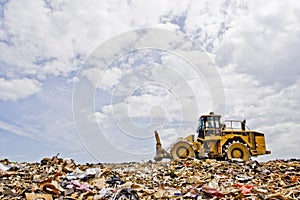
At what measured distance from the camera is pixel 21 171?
27.3 feet

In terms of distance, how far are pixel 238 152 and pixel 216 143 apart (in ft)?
3.74

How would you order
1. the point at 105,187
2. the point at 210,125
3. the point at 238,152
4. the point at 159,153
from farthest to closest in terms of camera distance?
the point at 159,153 → the point at 210,125 → the point at 238,152 → the point at 105,187

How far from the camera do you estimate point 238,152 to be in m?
15.3

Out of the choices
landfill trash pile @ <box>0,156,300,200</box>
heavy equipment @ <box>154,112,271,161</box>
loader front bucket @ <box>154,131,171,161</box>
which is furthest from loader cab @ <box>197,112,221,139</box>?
landfill trash pile @ <box>0,156,300,200</box>

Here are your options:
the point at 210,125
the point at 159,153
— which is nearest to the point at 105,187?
the point at 159,153

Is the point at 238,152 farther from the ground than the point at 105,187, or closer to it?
farther from the ground

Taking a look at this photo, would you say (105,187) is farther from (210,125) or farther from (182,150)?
(210,125)

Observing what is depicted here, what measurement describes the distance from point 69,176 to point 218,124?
1021 centimetres

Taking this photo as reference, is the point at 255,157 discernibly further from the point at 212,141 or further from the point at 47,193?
the point at 47,193

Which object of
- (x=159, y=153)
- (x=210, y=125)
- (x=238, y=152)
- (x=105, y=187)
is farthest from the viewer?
(x=159, y=153)

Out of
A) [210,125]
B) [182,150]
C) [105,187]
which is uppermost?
[210,125]

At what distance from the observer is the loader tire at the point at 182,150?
15.1 m

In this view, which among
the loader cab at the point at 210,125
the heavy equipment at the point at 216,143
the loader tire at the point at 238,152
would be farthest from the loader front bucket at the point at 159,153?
the loader tire at the point at 238,152

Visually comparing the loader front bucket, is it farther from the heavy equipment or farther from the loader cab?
the loader cab
